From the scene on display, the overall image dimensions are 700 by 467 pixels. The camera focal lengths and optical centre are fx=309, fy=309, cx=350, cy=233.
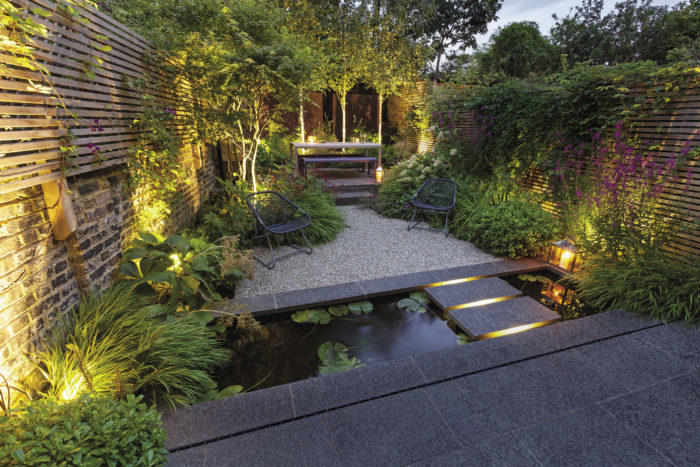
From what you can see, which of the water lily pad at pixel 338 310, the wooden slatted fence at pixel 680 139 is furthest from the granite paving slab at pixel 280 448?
the wooden slatted fence at pixel 680 139

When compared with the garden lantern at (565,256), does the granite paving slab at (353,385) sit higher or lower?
lower

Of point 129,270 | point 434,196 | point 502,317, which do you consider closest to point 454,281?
point 502,317

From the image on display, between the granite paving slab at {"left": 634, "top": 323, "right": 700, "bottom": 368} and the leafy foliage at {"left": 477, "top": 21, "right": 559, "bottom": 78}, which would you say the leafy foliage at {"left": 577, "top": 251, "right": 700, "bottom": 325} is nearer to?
the granite paving slab at {"left": 634, "top": 323, "right": 700, "bottom": 368}

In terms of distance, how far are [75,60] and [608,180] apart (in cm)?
464

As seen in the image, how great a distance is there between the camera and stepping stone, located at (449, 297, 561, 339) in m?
2.54

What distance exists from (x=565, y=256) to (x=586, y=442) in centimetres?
246

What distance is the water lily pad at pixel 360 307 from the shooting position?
294cm

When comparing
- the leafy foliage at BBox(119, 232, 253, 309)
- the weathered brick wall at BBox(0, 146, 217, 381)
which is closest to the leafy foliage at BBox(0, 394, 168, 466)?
the weathered brick wall at BBox(0, 146, 217, 381)

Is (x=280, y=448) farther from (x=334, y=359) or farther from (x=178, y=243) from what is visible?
(x=178, y=243)

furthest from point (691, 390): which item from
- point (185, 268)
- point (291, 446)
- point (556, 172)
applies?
point (185, 268)

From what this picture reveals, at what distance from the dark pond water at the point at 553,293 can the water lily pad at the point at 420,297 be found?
106 cm

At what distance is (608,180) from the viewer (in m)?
3.21

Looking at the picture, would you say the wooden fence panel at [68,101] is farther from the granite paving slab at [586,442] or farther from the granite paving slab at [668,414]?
the granite paving slab at [668,414]

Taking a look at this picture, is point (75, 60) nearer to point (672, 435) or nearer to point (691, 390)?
point (672, 435)
